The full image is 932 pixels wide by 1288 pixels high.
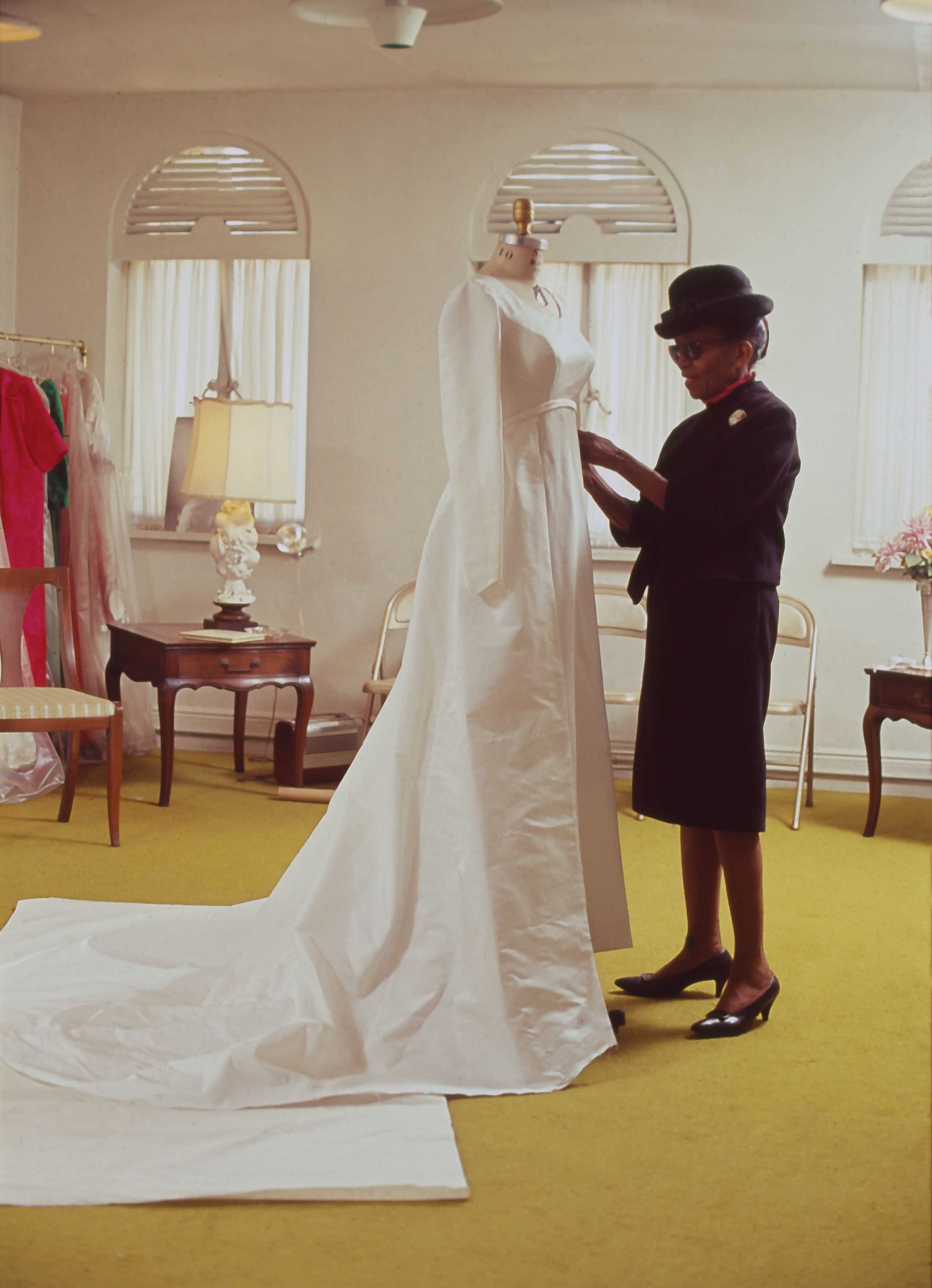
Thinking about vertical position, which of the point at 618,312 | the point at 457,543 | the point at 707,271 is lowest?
the point at 457,543

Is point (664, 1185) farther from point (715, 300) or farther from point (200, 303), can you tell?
point (200, 303)

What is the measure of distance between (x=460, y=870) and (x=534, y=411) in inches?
34.7

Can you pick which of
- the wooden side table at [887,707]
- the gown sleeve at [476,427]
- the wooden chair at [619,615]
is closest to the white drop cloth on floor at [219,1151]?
the gown sleeve at [476,427]

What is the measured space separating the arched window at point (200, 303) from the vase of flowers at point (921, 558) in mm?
2513

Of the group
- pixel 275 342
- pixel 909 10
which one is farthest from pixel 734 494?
pixel 275 342

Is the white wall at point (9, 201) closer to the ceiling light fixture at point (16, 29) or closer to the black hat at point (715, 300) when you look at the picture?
the ceiling light fixture at point (16, 29)

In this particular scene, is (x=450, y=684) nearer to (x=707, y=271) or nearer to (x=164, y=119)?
(x=707, y=271)

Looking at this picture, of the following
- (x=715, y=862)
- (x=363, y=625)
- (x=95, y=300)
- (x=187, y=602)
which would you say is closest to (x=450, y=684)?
(x=715, y=862)

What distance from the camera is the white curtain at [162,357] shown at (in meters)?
5.76

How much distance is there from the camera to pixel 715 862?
9.09 ft

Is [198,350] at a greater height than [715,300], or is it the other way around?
[198,350]

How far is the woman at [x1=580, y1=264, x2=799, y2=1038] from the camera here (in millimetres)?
2553

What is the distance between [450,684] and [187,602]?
354 centimetres

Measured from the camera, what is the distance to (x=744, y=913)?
8.65 feet
